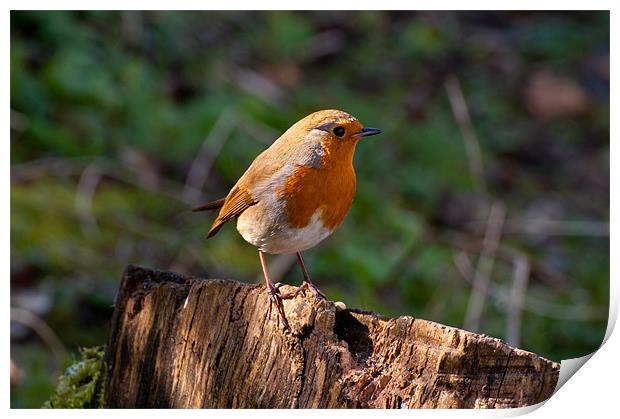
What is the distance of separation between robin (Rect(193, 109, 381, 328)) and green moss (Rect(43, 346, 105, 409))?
569 millimetres

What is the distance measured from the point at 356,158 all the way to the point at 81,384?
2241 millimetres

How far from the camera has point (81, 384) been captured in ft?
8.51

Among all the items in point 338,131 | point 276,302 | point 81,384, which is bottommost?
Answer: point 81,384

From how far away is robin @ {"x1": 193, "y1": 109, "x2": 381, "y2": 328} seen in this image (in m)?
2.44

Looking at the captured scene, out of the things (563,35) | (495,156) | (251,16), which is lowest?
(495,156)

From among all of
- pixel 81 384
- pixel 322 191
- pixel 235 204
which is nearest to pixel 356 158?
pixel 235 204

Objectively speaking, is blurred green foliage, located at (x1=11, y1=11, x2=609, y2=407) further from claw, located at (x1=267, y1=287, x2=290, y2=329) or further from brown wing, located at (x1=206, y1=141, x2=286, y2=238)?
claw, located at (x1=267, y1=287, x2=290, y2=329)

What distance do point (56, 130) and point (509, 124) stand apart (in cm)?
261

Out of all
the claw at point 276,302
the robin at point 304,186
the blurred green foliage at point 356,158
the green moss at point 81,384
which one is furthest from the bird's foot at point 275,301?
the blurred green foliage at point 356,158

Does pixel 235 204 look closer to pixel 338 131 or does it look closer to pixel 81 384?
pixel 338 131

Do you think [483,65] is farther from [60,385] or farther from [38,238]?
[60,385]

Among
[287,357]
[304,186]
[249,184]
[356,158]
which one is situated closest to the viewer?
[287,357]

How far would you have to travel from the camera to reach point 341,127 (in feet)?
8.22

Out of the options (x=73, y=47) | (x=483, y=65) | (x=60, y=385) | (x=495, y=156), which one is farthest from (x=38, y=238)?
(x=483, y=65)
